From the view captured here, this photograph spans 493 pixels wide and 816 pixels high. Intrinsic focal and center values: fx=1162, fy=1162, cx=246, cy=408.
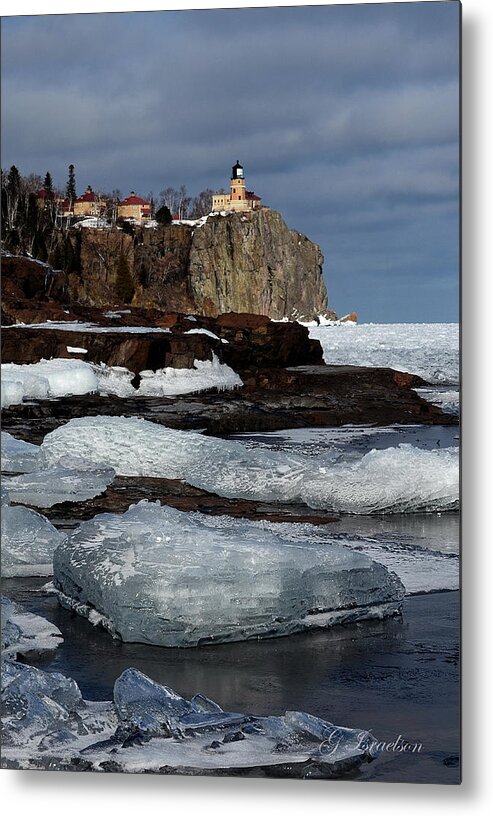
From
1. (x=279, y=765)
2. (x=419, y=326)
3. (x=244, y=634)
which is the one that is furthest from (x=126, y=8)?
(x=279, y=765)

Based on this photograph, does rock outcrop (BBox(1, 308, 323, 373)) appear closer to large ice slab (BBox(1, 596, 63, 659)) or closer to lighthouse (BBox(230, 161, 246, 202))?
lighthouse (BBox(230, 161, 246, 202))

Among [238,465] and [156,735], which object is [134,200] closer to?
[238,465]

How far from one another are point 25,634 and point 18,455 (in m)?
0.64

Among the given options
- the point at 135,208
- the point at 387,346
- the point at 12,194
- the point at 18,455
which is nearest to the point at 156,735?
the point at 18,455

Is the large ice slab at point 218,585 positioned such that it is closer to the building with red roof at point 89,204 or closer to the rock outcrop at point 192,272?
the rock outcrop at point 192,272

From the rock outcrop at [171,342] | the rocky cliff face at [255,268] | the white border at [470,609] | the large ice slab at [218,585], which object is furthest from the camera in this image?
the rock outcrop at [171,342]

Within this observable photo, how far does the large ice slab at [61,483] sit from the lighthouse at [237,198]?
3.41ft

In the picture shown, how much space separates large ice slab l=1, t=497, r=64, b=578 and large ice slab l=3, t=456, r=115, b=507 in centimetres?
7

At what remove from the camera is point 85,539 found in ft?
13.5

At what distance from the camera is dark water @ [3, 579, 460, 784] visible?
377 centimetres

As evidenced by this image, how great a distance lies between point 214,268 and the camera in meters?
4.27

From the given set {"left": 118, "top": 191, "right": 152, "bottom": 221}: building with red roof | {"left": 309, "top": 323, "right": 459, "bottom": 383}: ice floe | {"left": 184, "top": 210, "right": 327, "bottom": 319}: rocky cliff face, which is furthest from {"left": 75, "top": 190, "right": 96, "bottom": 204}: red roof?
{"left": 309, "top": 323, "right": 459, "bottom": 383}: ice floe

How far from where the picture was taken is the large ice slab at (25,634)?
4.04 m

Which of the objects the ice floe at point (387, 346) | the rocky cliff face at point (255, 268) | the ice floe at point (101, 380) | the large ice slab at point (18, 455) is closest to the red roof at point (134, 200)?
the rocky cliff face at point (255, 268)
